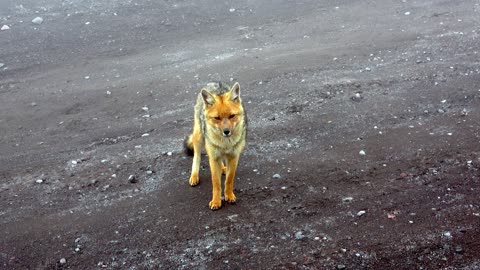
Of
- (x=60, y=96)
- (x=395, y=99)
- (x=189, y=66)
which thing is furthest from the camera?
(x=189, y=66)

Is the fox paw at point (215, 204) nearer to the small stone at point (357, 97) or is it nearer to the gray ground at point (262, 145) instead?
the gray ground at point (262, 145)

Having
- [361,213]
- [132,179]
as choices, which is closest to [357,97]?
[361,213]

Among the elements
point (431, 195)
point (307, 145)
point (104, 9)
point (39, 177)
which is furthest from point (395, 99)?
point (104, 9)

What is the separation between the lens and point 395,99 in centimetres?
780

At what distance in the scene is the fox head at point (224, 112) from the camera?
5.11 meters

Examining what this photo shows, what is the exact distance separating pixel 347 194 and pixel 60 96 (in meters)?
7.22

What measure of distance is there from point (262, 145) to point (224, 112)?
1.87 m

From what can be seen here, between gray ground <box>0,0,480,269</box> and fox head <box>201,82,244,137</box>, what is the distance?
Result: 39.9 inches

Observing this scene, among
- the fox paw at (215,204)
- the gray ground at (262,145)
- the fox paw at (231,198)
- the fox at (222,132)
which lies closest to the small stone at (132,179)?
the gray ground at (262,145)

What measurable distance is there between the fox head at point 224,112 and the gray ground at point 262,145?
1014 millimetres

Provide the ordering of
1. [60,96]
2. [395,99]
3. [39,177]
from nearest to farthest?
[39,177], [395,99], [60,96]

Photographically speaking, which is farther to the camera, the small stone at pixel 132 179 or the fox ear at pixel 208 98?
the small stone at pixel 132 179

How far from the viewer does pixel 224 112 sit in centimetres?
513

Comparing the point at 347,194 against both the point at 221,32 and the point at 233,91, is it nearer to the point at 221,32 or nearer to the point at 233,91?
the point at 233,91
